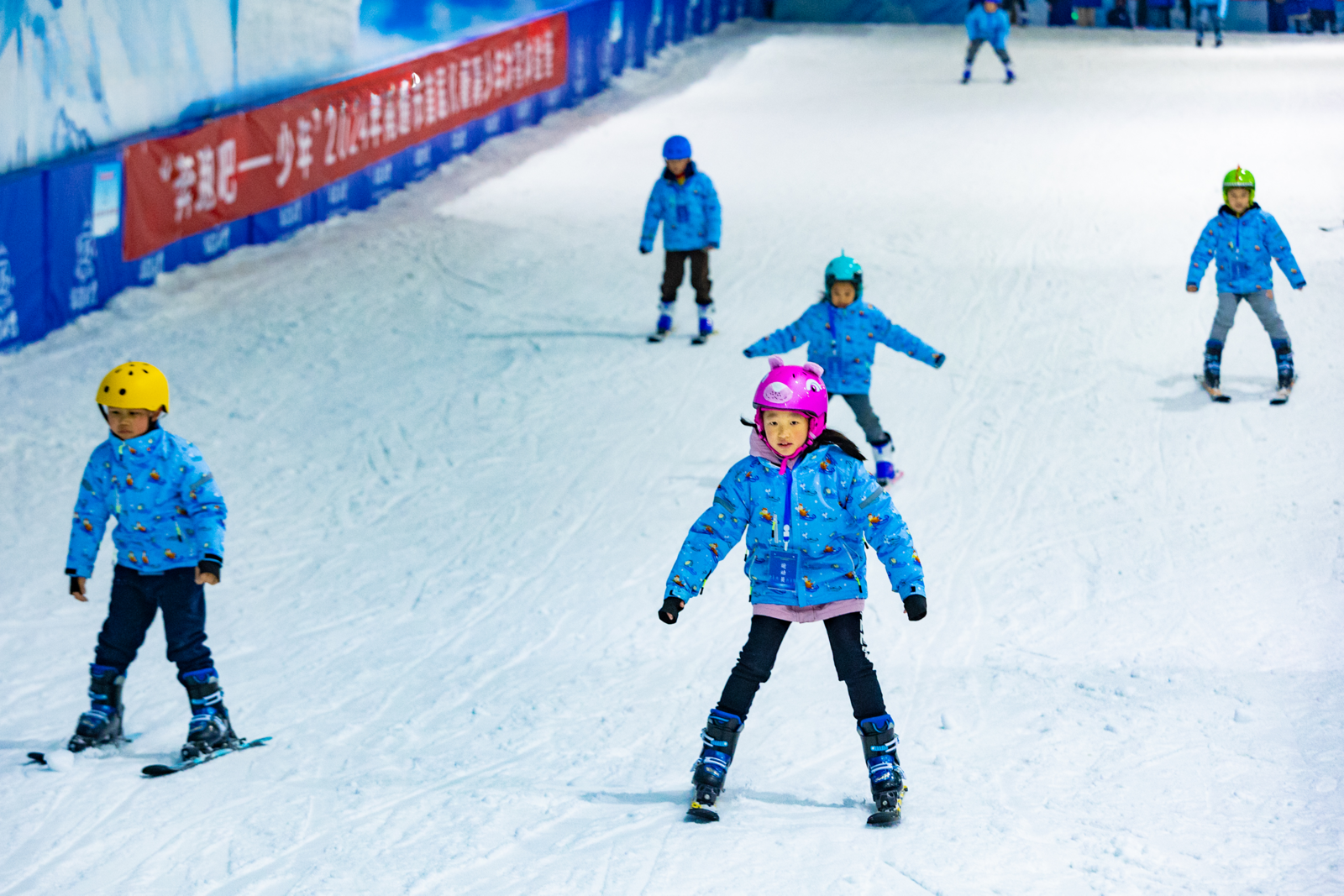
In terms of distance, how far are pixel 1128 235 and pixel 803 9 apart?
1889 cm

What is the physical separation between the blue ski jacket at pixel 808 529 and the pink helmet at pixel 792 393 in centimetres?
16

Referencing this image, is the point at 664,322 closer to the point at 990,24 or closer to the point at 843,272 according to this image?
the point at 843,272

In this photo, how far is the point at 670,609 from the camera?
4289 millimetres

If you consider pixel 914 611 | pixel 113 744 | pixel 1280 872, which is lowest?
pixel 113 744

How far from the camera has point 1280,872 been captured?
417 cm

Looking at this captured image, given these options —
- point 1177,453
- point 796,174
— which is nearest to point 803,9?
point 796,174

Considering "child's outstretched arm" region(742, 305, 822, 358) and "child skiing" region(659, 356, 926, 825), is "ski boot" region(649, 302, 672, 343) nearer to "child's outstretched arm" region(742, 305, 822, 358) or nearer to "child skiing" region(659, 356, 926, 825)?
"child's outstretched arm" region(742, 305, 822, 358)

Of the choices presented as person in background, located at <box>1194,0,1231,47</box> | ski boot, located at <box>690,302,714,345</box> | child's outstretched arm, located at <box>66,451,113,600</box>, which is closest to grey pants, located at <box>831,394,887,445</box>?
ski boot, located at <box>690,302,714,345</box>

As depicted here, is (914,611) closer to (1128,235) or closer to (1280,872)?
(1280,872)

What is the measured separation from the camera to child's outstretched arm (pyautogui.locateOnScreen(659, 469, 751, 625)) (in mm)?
4438

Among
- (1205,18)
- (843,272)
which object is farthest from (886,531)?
(1205,18)

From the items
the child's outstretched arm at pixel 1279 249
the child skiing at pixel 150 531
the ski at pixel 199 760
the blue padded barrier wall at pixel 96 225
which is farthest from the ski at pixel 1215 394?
the blue padded barrier wall at pixel 96 225

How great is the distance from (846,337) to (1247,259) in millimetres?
2946

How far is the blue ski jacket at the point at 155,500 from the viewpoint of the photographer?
5129 mm
